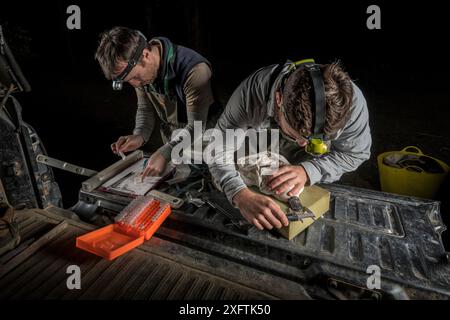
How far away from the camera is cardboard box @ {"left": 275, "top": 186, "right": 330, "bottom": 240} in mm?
1211

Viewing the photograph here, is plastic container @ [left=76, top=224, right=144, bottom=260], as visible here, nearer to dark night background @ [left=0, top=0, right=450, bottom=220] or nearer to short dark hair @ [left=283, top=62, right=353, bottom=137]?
short dark hair @ [left=283, top=62, right=353, bottom=137]

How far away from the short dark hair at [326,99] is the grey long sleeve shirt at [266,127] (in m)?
0.24

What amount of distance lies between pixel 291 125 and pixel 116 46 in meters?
1.11

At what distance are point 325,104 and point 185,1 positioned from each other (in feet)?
19.0

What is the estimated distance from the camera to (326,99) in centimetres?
110

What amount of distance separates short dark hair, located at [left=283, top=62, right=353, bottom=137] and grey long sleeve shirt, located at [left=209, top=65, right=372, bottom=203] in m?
0.24

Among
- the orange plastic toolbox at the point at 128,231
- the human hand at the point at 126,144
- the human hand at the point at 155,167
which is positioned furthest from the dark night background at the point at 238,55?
the orange plastic toolbox at the point at 128,231

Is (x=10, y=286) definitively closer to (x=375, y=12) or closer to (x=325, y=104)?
(x=325, y=104)

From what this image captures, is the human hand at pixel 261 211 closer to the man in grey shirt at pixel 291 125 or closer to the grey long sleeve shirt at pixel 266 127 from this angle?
the man in grey shirt at pixel 291 125

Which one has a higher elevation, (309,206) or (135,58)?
(135,58)

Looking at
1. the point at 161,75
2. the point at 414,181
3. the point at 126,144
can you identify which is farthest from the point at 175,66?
the point at 414,181

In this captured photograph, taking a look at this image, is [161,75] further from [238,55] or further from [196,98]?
[238,55]

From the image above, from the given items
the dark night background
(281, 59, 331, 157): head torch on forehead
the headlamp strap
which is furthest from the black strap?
the dark night background

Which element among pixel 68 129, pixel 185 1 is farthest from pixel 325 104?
pixel 185 1
